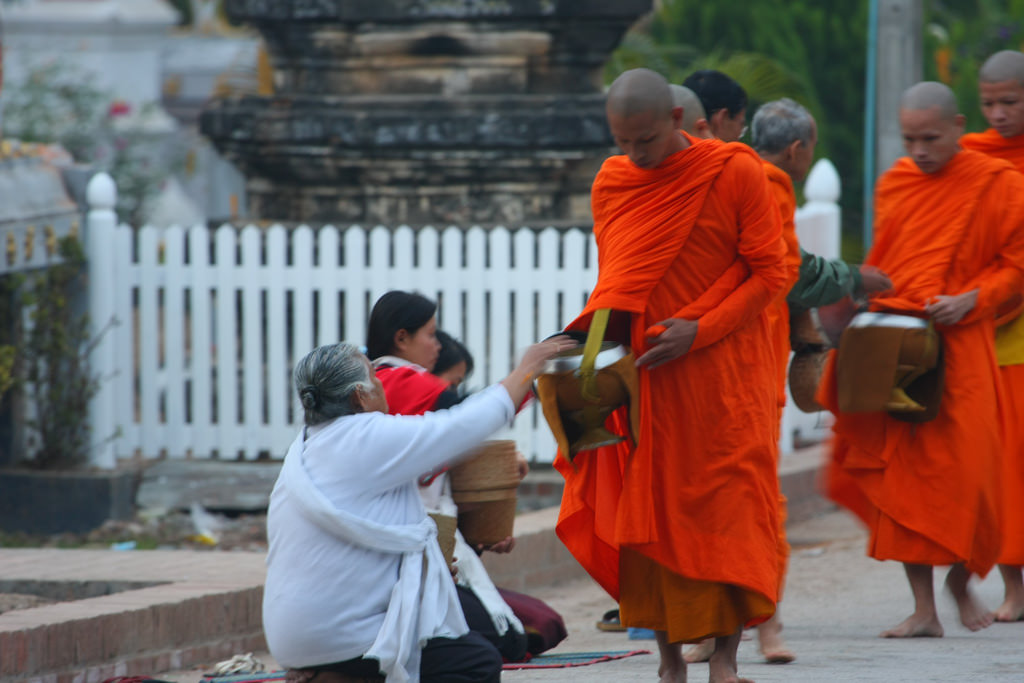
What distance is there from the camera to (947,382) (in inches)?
197

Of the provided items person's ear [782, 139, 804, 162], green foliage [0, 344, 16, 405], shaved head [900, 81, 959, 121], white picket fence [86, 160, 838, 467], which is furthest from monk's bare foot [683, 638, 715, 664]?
green foliage [0, 344, 16, 405]

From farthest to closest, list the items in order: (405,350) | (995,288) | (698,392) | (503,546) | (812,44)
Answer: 1. (812,44)
2. (995,288)
3. (405,350)
4. (503,546)
5. (698,392)

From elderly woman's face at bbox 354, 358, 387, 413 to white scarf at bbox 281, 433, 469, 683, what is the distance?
176mm

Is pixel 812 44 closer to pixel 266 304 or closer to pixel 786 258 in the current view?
pixel 266 304

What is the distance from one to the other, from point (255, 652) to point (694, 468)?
2049 mm

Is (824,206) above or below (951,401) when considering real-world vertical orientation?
above

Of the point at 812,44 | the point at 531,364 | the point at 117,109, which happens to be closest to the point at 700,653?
the point at 531,364

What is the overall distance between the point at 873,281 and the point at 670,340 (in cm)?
132

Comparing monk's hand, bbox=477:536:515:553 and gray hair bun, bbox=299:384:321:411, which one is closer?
gray hair bun, bbox=299:384:321:411

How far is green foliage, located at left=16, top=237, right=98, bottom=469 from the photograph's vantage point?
755 cm

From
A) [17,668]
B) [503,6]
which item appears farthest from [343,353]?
[503,6]

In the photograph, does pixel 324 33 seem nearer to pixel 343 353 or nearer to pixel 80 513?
pixel 80 513

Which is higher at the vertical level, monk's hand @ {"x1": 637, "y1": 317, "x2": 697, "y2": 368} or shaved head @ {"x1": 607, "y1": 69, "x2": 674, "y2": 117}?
shaved head @ {"x1": 607, "y1": 69, "x2": 674, "y2": 117}

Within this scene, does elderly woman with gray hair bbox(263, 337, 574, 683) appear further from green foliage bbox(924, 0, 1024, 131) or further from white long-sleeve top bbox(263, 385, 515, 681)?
green foliage bbox(924, 0, 1024, 131)
